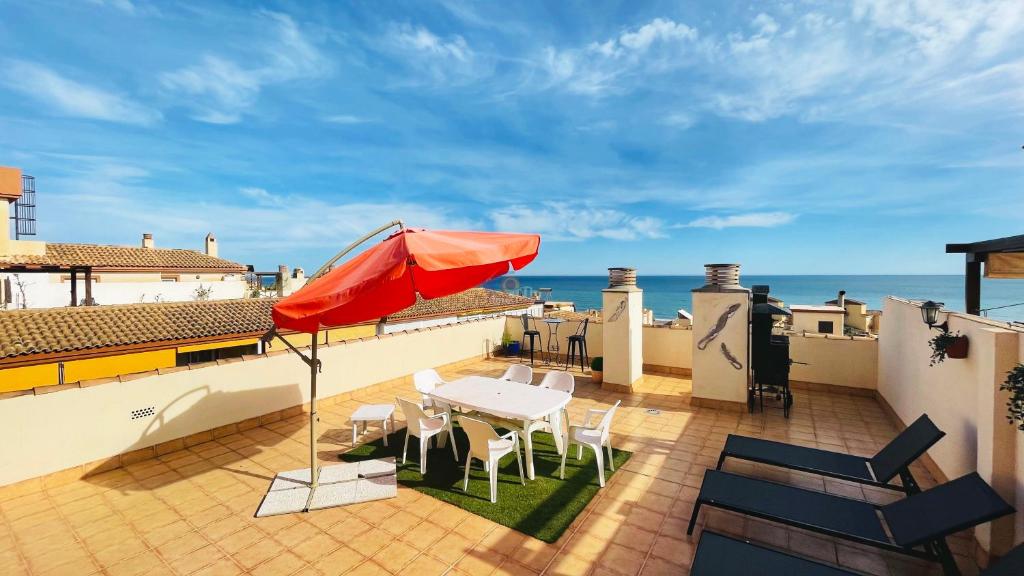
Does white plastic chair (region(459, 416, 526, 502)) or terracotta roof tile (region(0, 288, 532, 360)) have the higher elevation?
terracotta roof tile (region(0, 288, 532, 360))

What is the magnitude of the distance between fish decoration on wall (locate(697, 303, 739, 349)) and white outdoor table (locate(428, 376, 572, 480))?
3.40m

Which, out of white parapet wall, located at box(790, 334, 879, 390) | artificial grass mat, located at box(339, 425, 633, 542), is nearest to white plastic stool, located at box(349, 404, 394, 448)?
artificial grass mat, located at box(339, 425, 633, 542)

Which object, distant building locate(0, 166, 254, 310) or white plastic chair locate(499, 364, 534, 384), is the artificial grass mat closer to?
white plastic chair locate(499, 364, 534, 384)

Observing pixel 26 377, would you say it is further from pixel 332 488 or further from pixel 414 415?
pixel 414 415

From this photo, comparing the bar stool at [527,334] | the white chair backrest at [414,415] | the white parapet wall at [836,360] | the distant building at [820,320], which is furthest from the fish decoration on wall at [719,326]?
the distant building at [820,320]

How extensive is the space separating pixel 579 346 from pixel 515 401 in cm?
555

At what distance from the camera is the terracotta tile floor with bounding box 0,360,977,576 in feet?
10.5

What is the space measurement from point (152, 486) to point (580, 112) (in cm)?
1966

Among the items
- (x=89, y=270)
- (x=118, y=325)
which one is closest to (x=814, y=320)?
(x=118, y=325)

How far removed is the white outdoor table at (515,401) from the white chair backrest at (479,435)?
0.46m

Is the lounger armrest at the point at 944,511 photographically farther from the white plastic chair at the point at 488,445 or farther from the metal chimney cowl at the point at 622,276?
the metal chimney cowl at the point at 622,276

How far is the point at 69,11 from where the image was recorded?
7301 millimetres

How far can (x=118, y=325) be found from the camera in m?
10.4

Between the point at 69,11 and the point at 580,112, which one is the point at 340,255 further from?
the point at 580,112
